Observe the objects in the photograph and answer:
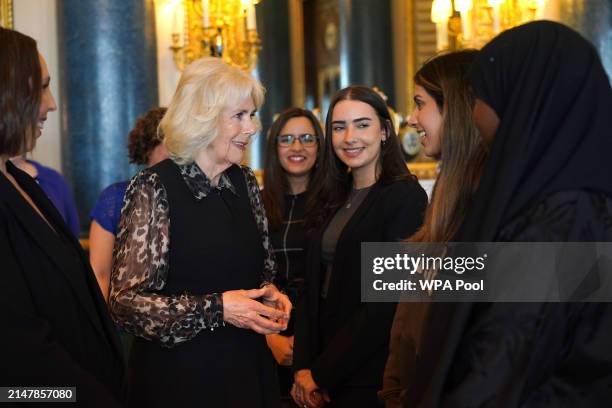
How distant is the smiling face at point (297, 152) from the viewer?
403cm

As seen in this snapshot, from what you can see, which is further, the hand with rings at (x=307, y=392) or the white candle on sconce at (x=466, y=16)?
the white candle on sconce at (x=466, y=16)

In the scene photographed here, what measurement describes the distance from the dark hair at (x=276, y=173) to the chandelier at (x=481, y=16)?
5.68ft

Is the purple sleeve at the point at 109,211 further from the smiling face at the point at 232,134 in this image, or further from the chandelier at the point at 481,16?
the chandelier at the point at 481,16

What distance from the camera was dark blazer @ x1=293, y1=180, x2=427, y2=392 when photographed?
114 inches

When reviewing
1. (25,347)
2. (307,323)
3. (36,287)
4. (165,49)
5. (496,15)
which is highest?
(496,15)

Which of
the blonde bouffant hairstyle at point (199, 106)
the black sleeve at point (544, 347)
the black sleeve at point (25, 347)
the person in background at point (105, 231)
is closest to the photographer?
the black sleeve at point (544, 347)

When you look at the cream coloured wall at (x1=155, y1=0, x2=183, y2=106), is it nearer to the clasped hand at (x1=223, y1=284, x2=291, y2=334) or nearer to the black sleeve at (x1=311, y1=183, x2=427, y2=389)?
the black sleeve at (x1=311, y1=183, x2=427, y2=389)

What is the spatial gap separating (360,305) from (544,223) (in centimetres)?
156

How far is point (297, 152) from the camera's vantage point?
4035 mm

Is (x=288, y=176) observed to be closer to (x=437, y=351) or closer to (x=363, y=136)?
(x=363, y=136)

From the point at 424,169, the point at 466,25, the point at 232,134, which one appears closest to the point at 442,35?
the point at 466,25

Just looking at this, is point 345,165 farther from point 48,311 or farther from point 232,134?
point 48,311

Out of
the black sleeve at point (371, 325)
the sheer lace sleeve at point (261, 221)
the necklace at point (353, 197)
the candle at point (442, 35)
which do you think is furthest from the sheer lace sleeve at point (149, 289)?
the candle at point (442, 35)

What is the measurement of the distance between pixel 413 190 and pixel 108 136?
282cm
